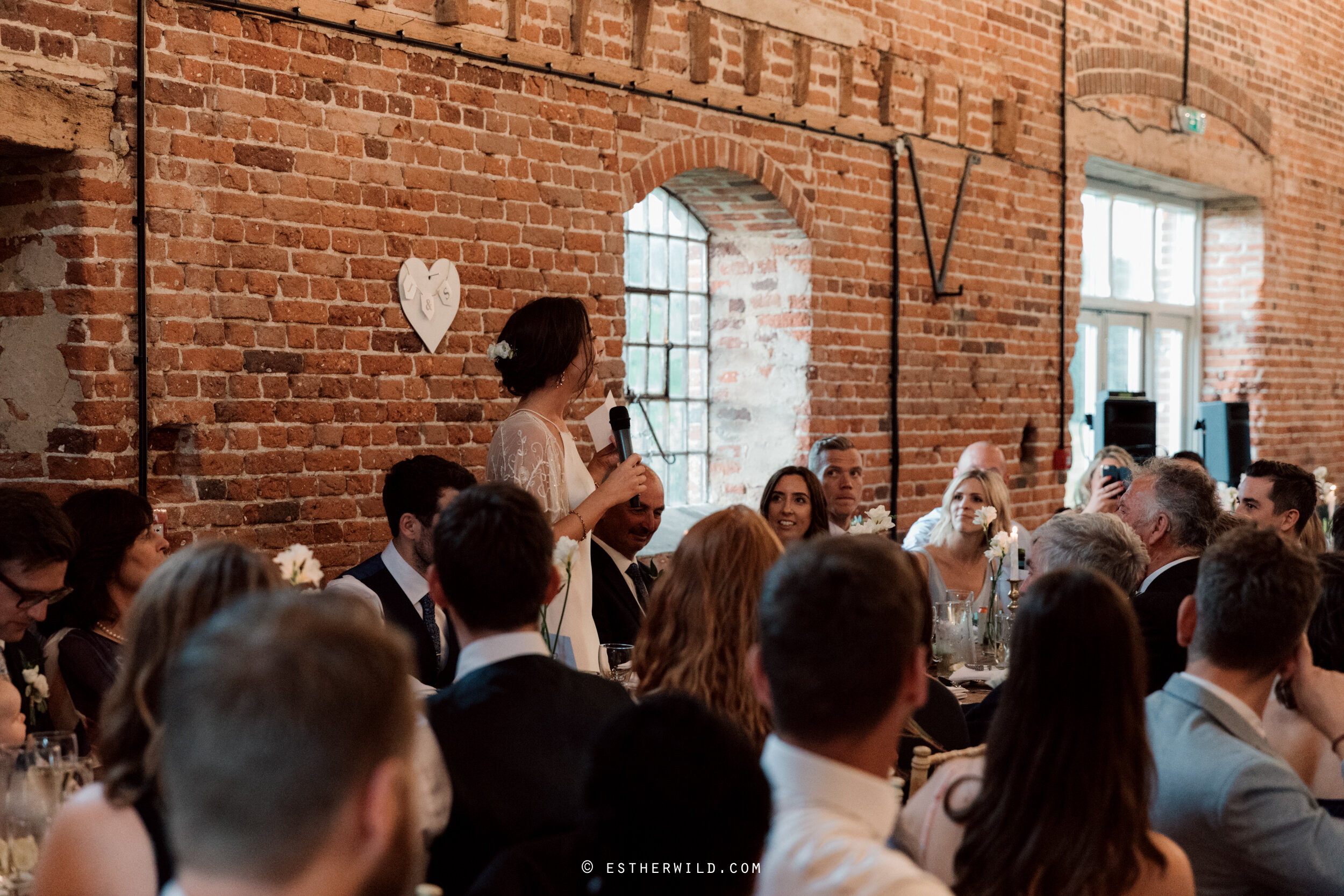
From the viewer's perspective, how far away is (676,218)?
6578mm

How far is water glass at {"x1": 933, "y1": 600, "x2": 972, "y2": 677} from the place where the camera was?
4.01 meters

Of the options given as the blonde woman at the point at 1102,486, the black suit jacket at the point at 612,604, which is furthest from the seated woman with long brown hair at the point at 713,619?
the blonde woman at the point at 1102,486

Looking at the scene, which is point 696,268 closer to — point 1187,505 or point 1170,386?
point 1187,505

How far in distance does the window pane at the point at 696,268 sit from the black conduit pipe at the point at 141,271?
3.24 metres

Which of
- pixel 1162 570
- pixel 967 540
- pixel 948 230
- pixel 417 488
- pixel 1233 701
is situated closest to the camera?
pixel 1233 701

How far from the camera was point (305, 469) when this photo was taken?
436cm

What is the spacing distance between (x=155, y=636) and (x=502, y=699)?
508 millimetres

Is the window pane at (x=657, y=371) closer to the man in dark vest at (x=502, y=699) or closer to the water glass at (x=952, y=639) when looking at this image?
the water glass at (x=952, y=639)

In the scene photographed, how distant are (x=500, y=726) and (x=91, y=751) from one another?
126cm

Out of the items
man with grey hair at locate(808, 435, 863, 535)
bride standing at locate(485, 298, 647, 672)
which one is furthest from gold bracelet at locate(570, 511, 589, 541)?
man with grey hair at locate(808, 435, 863, 535)

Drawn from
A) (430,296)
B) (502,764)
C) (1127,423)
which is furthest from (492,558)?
(1127,423)

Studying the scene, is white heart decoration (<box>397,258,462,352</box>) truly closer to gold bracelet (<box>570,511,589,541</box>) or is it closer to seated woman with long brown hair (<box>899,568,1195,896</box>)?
gold bracelet (<box>570,511,589,541</box>)

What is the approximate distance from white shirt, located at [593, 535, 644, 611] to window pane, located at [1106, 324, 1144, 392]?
6419 millimetres

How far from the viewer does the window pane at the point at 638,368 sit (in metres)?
A: 6.36
